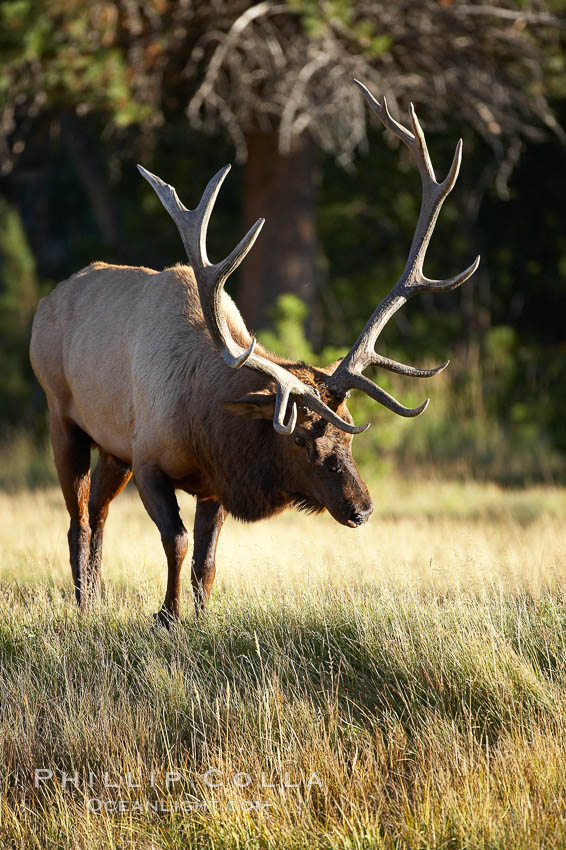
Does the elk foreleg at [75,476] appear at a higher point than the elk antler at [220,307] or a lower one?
lower

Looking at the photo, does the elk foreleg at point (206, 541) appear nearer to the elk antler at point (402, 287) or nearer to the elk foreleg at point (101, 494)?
the elk foreleg at point (101, 494)

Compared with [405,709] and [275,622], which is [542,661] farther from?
[275,622]

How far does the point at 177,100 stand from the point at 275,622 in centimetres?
950

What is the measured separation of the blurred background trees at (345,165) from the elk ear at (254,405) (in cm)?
472

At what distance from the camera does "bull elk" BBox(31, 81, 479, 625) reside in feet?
18.0

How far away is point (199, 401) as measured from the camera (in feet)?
19.5

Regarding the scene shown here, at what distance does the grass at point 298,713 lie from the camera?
378 centimetres

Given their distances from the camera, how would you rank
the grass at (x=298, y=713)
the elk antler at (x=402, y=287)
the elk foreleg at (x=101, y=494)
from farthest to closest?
1. the elk foreleg at (x=101, y=494)
2. the elk antler at (x=402, y=287)
3. the grass at (x=298, y=713)

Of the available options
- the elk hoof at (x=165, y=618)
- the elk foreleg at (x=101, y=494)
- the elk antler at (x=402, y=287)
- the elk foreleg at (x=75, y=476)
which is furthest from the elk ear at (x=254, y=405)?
the elk foreleg at (x=75, y=476)

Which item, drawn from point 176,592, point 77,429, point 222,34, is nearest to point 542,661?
point 176,592

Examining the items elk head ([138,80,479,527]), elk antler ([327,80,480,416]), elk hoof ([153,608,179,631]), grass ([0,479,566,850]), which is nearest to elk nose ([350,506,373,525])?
elk head ([138,80,479,527])

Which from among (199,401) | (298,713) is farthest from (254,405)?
(298,713)

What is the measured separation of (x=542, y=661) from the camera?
4.80 m

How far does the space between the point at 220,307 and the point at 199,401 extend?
549mm
